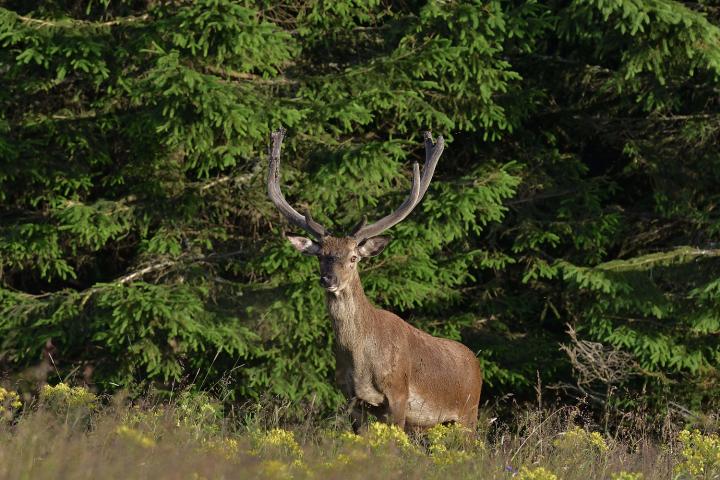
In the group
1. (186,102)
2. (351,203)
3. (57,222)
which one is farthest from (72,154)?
(351,203)

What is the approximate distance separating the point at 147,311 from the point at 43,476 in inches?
248

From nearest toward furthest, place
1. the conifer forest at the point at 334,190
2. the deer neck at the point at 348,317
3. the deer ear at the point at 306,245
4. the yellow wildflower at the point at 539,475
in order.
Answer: the yellow wildflower at the point at 539,475
the deer neck at the point at 348,317
the deer ear at the point at 306,245
the conifer forest at the point at 334,190

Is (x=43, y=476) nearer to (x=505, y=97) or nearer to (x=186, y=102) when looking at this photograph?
(x=186, y=102)

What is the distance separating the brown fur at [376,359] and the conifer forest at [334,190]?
5.40 feet

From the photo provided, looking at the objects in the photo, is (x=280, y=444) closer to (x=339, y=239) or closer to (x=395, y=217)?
(x=339, y=239)

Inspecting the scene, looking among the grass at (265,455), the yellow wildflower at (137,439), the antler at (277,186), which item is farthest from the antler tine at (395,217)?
the yellow wildflower at (137,439)

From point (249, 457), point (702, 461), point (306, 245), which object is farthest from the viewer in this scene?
point (306, 245)

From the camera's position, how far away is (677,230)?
11703 mm

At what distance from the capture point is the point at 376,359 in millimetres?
7824

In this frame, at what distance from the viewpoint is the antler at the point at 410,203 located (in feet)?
27.6

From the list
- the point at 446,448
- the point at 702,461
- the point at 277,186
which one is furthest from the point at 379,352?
the point at 702,461

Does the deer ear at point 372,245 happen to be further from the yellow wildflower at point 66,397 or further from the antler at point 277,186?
the yellow wildflower at point 66,397

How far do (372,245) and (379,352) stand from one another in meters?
0.88

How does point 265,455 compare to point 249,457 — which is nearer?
point 249,457
